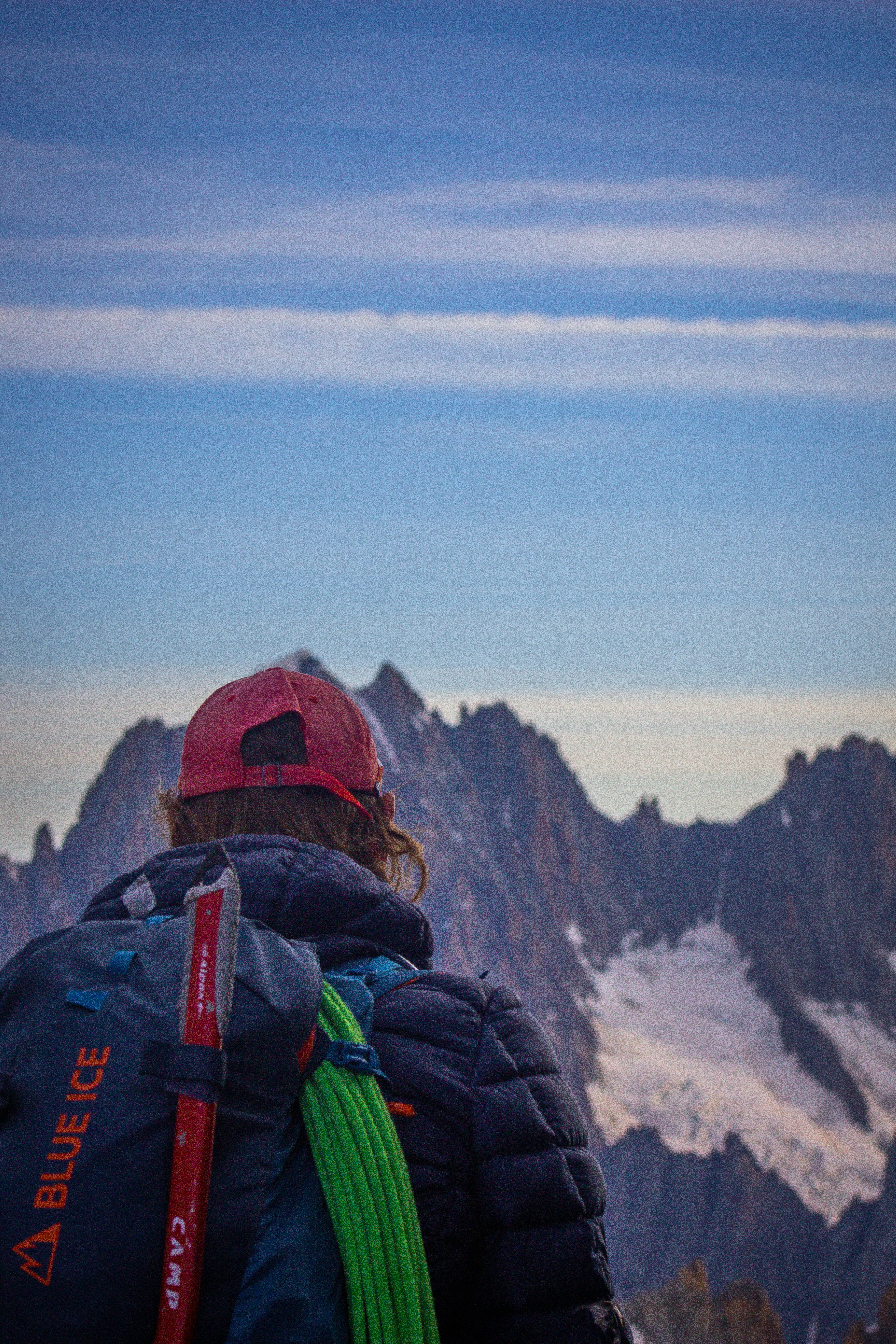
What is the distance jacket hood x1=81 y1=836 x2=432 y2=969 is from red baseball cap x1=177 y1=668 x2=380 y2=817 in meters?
0.38

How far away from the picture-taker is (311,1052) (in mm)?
3162

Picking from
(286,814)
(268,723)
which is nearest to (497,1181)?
(286,814)

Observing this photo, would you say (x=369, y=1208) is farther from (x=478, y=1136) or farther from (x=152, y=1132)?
(x=152, y=1132)

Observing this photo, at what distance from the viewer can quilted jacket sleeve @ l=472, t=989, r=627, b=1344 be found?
318 cm

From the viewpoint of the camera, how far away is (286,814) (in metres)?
4.15

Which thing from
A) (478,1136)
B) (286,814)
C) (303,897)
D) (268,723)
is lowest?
(478,1136)

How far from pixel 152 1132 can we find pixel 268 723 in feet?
5.27

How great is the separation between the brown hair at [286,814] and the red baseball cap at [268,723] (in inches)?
1.1

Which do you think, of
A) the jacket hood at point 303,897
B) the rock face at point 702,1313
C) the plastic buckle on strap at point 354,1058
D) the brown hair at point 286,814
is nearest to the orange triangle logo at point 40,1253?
the plastic buckle on strap at point 354,1058

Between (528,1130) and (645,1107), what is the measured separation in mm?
198589

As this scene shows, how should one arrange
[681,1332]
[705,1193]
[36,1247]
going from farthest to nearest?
1. [705,1193]
2. [681,1332]
3. [36,1247]

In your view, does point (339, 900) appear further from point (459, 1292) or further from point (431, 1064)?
point (459, 1292)

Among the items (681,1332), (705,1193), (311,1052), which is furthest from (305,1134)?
(705,1193)

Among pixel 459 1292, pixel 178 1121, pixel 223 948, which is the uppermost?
pixel 223 948
